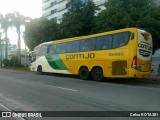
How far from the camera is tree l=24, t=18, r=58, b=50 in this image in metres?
38.5

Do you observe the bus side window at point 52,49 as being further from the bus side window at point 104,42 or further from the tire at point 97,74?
the bus side window at point 104,42

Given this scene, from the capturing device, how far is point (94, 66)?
72.0ft

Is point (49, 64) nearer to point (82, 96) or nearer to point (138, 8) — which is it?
point (138, 8)

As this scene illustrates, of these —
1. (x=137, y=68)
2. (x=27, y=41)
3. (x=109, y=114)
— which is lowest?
(x=109, y=114)

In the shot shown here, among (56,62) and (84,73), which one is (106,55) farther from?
(56,62)

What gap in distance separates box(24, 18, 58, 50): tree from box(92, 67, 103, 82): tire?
1629 cm

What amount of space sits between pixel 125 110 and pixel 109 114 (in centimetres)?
84

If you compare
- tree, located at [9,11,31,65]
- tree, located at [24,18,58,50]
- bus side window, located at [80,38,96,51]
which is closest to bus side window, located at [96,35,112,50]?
bus side window, located at [80,38,96,51]

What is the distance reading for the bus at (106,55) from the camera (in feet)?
62.1

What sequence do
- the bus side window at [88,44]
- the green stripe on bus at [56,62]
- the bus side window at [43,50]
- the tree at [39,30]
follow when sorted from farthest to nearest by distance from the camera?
the tree at [39,30] → the bus side window at [43,50] → the green stripe on bus at [56,62] → the bus side window at [88,44]

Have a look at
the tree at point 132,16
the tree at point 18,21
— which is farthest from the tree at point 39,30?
the tree at point 18,21

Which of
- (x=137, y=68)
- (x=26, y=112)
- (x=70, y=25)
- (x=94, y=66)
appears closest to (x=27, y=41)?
(x=70, y=25)

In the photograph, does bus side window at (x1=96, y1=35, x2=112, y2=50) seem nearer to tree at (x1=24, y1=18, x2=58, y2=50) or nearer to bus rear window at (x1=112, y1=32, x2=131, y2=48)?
bus rear window at (x1=112, y1=32, x2=131, y2=48)

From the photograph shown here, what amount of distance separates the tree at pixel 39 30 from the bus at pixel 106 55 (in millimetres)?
11514
